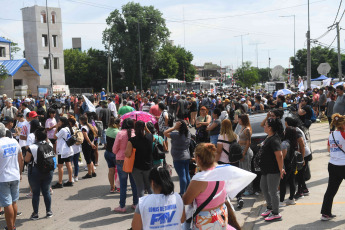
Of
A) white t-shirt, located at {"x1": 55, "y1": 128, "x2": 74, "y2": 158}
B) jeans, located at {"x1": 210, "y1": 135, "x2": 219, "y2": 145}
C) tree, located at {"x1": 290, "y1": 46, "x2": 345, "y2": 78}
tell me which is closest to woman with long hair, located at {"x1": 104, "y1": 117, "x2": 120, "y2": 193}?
white t-shirt, located at {"x1": 55, "y1": 128, "x2": 74, "y2": 158}

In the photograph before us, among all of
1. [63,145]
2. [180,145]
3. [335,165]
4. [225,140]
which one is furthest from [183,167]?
[63,145]

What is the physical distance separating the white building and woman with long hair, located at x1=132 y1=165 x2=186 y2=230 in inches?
2278

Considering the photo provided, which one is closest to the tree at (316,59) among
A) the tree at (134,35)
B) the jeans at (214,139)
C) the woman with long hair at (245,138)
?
the tree at (134,35)

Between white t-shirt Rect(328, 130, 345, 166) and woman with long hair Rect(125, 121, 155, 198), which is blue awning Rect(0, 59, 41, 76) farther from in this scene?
white t-shirt Rect(328, 130, 345, 166)

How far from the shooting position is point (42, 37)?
2317 inches

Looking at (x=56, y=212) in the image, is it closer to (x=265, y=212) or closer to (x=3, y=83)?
(x=265, y=212)

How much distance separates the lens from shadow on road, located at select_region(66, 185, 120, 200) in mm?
8469

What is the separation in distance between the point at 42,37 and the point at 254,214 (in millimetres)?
57947

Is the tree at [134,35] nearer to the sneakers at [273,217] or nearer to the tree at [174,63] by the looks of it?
the tree at [174,63]

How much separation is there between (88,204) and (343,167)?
497 cm

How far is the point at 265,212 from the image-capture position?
21.3 feet

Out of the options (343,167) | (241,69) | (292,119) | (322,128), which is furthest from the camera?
(241,69)

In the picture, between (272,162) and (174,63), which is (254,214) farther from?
(174,63)

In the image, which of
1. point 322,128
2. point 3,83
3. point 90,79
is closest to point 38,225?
point 322,128
